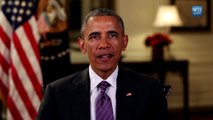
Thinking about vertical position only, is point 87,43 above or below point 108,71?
above

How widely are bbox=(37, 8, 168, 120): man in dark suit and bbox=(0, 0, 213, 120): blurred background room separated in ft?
10.5

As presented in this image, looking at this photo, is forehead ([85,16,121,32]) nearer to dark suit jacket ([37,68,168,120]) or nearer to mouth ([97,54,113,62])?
mouth ([97,54,113,62])

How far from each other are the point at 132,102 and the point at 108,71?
141mm

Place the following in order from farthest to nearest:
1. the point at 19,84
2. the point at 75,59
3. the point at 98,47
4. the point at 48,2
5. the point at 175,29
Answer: the point at 175,29 → the point at 75,59 → the point at 48,2 → the point at 19,84 → the point at 98,47

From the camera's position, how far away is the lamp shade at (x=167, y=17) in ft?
16.1

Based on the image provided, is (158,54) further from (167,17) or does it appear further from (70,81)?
(70,81)

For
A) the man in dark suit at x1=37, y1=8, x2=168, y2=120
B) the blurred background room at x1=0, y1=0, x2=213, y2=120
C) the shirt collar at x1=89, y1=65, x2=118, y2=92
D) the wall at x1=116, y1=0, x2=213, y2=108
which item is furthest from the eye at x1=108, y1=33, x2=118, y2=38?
the wall at x1=116, y1=0, x2=213, y2=108

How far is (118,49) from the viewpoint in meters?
1.43

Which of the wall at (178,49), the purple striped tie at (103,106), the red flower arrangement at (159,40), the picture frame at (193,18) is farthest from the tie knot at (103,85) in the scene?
the picture frame at (193,18)

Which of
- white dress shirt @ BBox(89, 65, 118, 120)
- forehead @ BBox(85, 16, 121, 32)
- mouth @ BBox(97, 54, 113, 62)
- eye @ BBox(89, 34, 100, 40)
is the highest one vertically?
forehead @ BBox(85, 16, 121, 32)

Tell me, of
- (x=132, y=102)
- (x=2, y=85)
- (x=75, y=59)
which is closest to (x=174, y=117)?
(x=75, y=59)

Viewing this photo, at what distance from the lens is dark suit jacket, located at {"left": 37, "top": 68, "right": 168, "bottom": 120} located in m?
1.46

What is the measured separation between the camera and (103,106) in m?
1.46

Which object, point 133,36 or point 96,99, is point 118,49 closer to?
point 96,99
